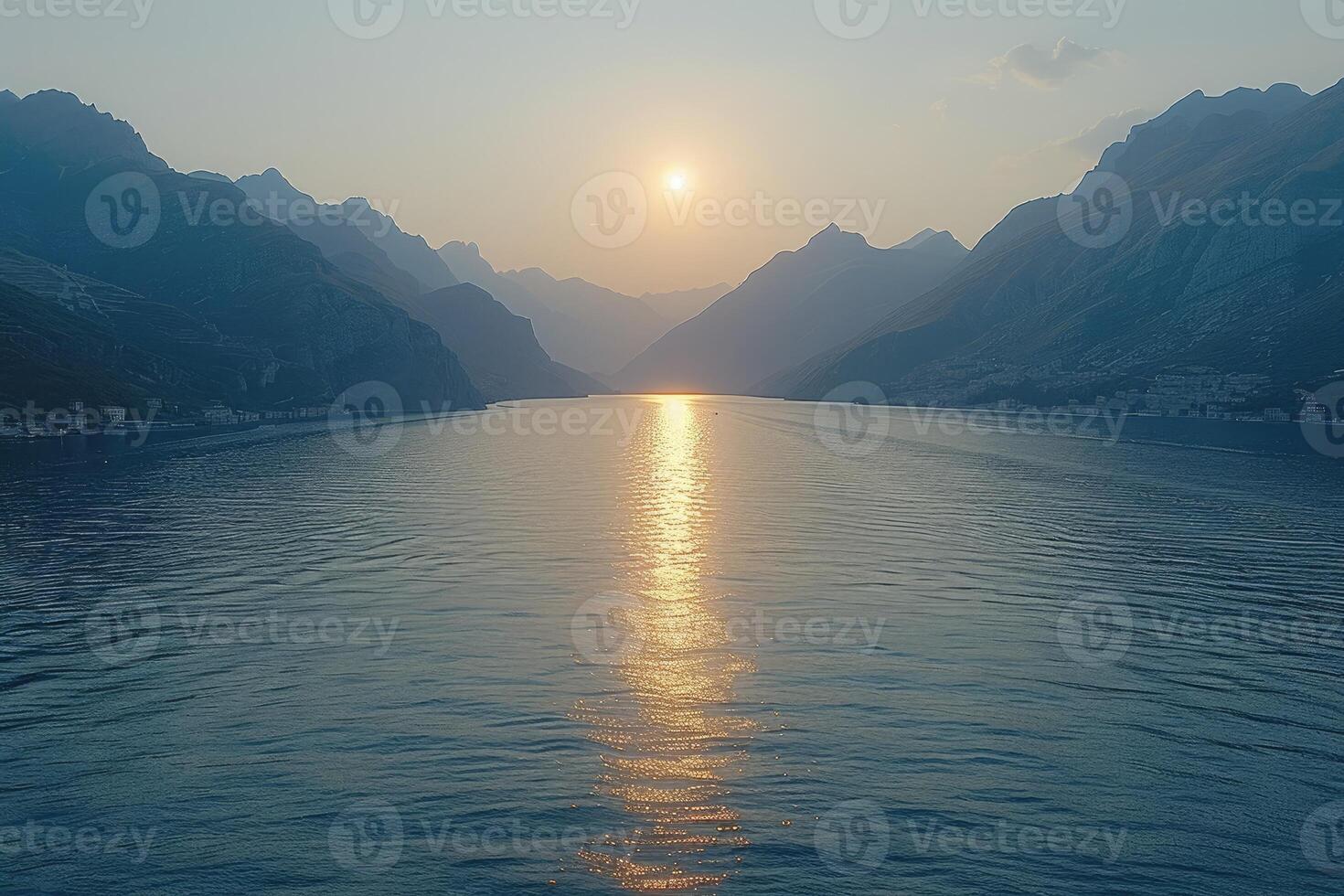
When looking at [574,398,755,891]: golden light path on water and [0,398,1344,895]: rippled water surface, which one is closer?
[574,398,755,891]: golden light path on water

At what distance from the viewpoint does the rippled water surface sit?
871 inches

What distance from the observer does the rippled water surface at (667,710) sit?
22125 mm

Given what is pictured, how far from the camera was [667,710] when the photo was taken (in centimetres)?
3203

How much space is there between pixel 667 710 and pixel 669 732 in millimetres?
2099

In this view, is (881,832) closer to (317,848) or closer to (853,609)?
(317,848)

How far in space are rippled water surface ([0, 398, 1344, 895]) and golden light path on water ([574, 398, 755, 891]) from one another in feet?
0.43

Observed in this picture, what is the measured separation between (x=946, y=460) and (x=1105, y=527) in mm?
70502

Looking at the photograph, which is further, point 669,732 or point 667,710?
point 667,710

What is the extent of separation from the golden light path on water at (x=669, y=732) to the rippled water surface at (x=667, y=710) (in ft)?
0.43

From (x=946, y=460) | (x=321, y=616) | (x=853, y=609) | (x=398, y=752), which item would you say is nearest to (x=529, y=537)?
(x=321, y=616)

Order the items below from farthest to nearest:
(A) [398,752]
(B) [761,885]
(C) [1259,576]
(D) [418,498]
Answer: (D) [418,498], (C) [1259,576], (A) [398,752], (B) [761,885]

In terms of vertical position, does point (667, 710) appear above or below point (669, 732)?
above

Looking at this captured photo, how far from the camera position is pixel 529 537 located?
7056 cm

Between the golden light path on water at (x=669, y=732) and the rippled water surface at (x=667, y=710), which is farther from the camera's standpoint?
the rippled water surface at (x=667, y=710)
